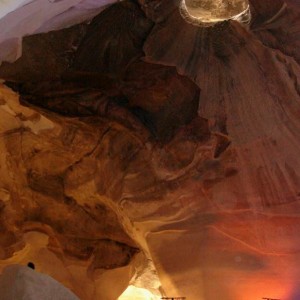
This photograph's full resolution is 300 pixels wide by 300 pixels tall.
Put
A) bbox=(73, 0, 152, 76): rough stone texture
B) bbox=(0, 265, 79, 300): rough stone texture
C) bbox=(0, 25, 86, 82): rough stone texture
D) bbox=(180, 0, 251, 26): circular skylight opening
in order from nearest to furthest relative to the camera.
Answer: bbox=(0, 265, 79, 300): rough stone texture, bbox=(180, 0, 251, 26): circular skylight opening, bbox=(0, 25, 86, 82): rough stone texture, bbox=(73, 0, 152, 76): rough stone texture

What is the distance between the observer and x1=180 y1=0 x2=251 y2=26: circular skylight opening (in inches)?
127

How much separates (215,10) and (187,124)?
68 centimetres

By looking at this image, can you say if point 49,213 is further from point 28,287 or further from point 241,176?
point 28,287

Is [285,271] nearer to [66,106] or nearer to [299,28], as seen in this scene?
[299,28]

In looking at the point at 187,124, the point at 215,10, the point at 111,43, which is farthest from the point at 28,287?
the point at 215,10

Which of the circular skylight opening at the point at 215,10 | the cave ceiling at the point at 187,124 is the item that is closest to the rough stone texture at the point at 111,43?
the cave ceiling at the point at 187,124

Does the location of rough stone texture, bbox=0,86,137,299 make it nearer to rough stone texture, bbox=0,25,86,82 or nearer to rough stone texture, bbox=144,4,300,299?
rough stone texture, bbox=0,25,86,82

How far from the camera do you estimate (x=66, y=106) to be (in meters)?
3.53

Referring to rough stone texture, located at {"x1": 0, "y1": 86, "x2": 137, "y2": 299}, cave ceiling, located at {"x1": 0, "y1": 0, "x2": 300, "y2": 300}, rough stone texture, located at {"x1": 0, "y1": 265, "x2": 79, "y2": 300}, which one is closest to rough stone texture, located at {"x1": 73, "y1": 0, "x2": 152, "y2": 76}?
cave ceiling, located at {"x1": 0, "y1": 0, "x2": 300, "y2": 300}

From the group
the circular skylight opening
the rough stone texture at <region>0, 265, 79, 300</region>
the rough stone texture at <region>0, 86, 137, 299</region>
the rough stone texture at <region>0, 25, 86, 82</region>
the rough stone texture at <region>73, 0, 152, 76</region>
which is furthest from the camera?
the rough stone texture at <region>0, 86, 137, 299</region>

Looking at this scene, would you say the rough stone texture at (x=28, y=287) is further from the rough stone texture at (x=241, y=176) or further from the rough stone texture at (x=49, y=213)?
the rough stone texture at (x=49, y=213)

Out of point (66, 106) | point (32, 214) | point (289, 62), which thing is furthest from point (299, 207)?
point (32, 214)

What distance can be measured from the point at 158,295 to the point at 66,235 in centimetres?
82

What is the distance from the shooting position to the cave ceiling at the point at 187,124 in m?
3.38
